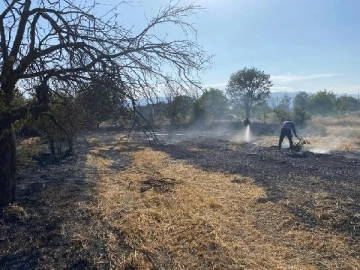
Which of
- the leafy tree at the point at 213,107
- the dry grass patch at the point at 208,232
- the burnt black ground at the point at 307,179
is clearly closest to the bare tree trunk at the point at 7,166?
the dry grass patch at the point at 208,232

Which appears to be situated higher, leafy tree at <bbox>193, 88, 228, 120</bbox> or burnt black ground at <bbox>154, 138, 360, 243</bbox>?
leafy tree at <bbox>193, 88, 228, 120</bbox>

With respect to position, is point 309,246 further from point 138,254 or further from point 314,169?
point 314,169

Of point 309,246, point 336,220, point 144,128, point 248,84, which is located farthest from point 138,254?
point 248,84

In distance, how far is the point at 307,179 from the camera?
34.3 feet

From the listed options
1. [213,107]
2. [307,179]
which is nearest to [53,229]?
[307,179]

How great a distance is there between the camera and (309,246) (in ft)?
18.0

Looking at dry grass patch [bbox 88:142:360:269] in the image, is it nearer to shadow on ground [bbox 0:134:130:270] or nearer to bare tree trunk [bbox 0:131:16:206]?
shadow on ground [bbox 0:134:130:270]

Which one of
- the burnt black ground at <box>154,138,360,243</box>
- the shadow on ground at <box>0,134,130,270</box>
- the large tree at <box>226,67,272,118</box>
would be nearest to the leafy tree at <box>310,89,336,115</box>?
the large tree at <box>226,67,272,118</box>

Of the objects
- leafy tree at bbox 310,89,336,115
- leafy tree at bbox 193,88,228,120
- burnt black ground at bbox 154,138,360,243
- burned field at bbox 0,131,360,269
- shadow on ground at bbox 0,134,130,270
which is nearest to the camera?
shadow on ground at bbox 0,134,130,270

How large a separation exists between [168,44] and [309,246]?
3.82 meters

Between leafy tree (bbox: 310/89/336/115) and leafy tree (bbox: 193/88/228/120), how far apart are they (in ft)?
52.6

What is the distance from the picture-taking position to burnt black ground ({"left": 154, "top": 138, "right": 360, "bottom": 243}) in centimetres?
673

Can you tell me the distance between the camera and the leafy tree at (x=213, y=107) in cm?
4200

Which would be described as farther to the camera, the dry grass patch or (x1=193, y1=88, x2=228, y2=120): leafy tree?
(x1=193, y1=88, x2=228, y2=120): leafy tree
